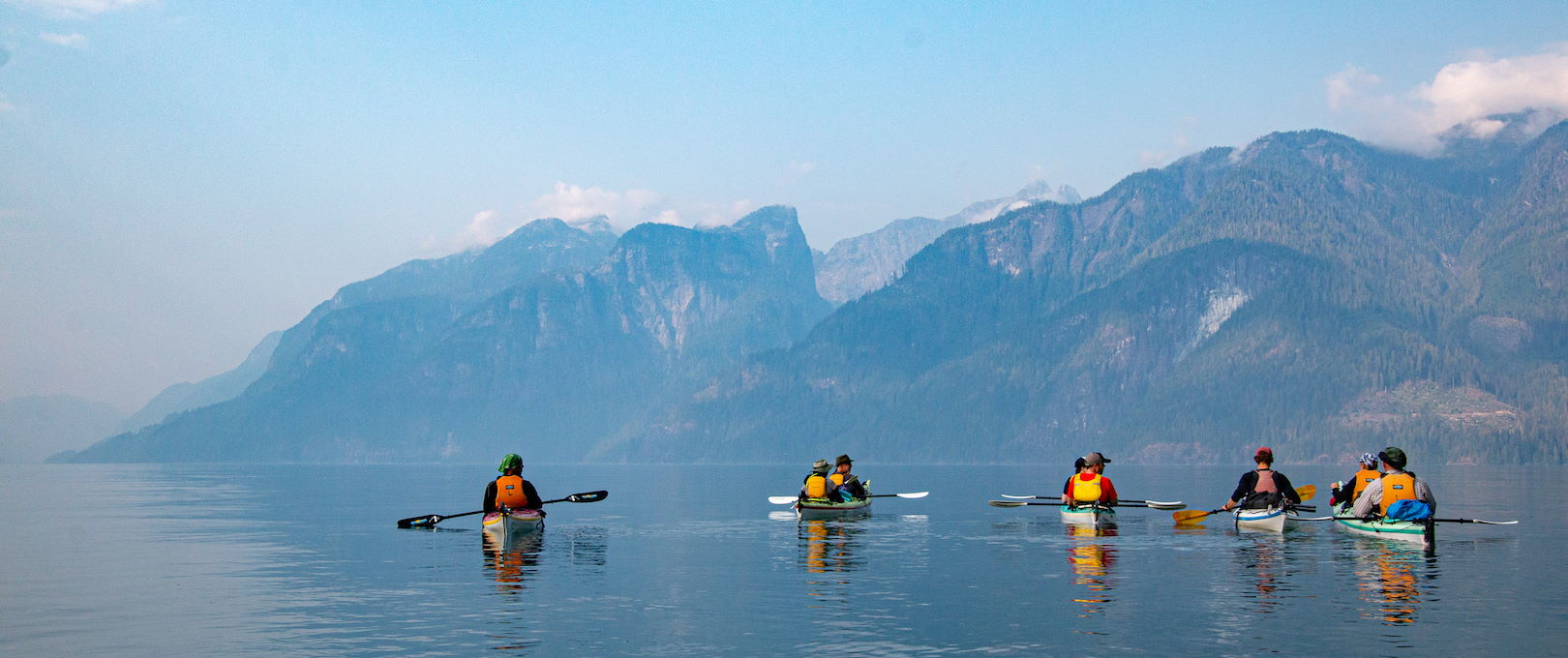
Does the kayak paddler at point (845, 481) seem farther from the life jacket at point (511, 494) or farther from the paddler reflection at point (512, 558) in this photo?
the life jacket at point (511, 494)

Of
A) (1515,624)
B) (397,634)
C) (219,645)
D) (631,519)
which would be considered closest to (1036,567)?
(1515,624)

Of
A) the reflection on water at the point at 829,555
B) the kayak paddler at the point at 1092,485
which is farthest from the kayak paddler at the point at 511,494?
the kayak paddler at the point at 1092,485

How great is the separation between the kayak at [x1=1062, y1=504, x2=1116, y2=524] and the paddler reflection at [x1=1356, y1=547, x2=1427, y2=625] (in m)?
14.3

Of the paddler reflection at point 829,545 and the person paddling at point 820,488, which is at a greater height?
the person paddling at point 820,488

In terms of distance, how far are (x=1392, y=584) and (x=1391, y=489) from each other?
14.1m

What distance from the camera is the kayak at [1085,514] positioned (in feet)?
226

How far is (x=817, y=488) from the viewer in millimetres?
77125

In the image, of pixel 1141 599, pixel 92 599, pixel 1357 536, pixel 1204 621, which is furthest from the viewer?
pixel 1357 536

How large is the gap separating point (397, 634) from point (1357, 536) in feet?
141

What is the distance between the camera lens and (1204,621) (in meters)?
37.6

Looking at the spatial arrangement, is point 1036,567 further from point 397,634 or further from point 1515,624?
point 397,634

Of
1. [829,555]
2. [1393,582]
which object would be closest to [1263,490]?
[1393,582]

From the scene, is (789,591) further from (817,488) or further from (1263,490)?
(817,488)

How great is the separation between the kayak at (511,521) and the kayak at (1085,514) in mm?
25350
